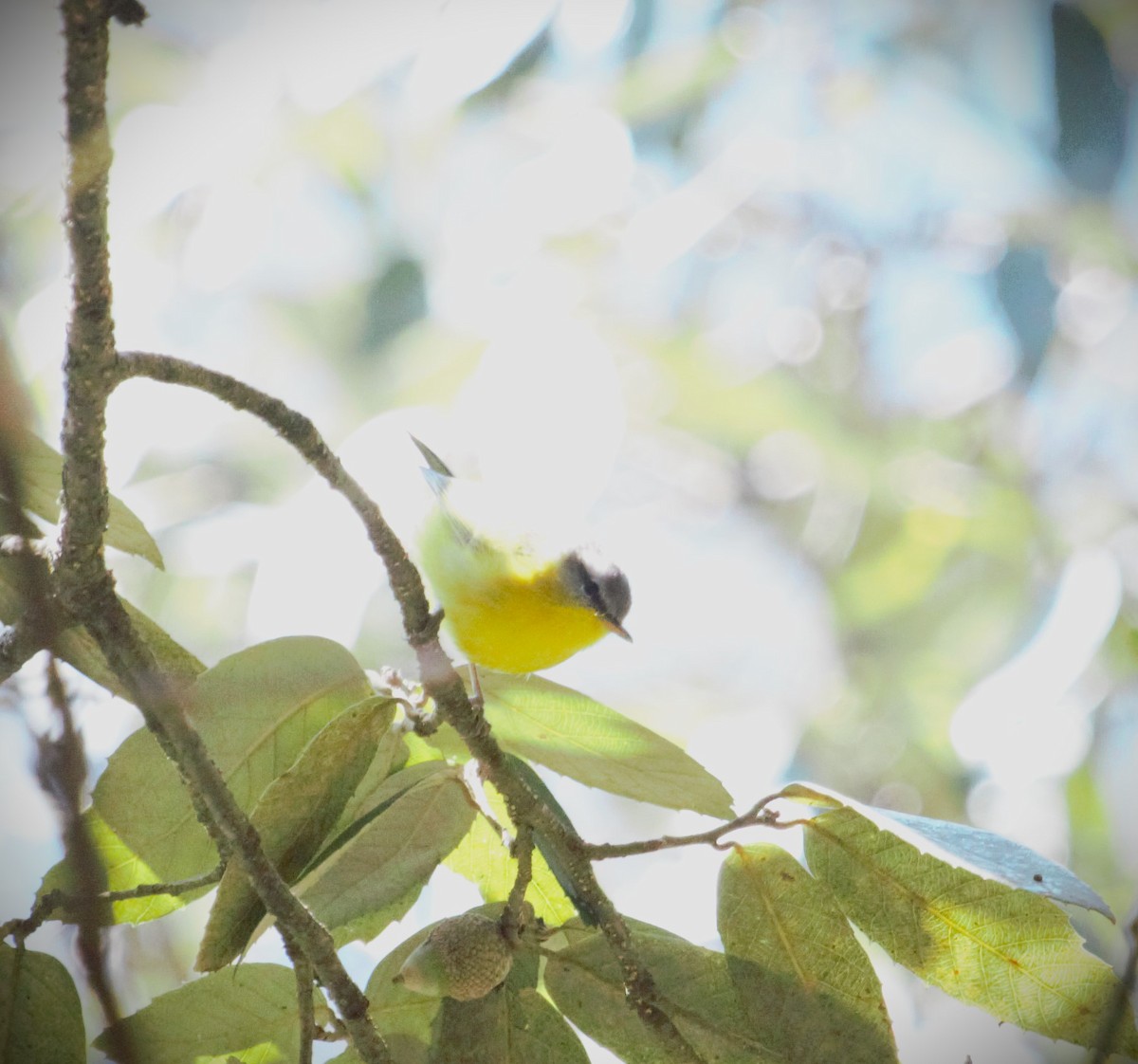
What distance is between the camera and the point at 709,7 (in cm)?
510

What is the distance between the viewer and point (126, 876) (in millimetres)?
1200

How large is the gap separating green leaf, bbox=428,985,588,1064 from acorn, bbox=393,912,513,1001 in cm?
2

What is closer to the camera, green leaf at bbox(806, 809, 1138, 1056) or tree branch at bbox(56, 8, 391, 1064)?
tree branch at bbox(56, 8, 391, 1064)

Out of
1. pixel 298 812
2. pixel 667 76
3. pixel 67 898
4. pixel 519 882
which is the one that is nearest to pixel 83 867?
pixel 67 898

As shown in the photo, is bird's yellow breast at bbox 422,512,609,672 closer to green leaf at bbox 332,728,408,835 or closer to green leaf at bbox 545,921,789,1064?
green leaf at bbox 332,728,408,835


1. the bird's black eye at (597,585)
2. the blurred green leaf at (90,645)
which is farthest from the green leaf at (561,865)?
the bird's black eye at (597,585)

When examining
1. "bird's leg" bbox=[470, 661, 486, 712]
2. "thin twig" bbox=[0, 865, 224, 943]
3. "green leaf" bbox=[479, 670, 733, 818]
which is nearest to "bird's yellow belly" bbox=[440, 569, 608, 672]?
"bird's leg" bbox=[470, 661, 486, 712]

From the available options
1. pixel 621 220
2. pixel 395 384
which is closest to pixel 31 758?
pixel 395 384

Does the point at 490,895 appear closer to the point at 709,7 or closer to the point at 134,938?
the point at 134,938

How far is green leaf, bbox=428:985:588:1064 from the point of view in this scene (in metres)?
1.16

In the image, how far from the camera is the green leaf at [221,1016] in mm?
1203

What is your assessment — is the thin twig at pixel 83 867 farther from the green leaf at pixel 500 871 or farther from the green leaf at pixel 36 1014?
the green leaf at pixel 500 871

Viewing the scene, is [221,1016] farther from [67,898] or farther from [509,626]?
[509,626]

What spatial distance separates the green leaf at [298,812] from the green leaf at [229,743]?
0.11 meters
